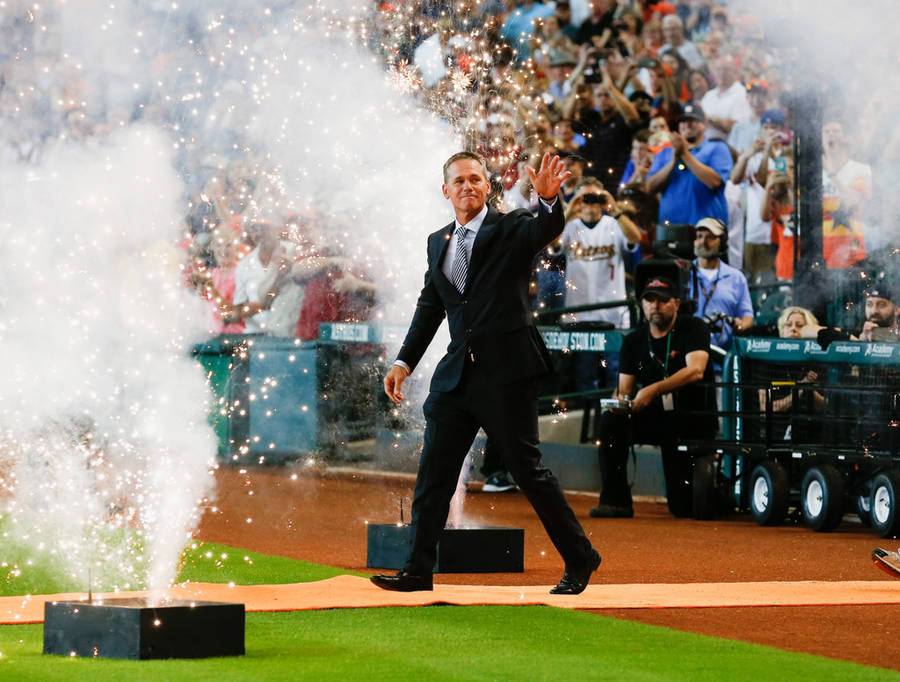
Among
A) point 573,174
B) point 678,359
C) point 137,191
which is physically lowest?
point 678,359

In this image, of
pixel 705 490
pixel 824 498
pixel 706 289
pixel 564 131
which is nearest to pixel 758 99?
pixel 706 289

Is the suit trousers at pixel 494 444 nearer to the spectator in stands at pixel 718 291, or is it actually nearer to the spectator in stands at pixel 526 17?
the spectator in stands at pixel 718 291

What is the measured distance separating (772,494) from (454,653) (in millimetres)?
6417

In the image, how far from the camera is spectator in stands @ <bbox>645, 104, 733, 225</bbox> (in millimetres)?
14180

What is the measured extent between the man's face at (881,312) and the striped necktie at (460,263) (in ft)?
17.2

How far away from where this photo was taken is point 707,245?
44.5ft

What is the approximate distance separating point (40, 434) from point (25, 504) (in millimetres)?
933

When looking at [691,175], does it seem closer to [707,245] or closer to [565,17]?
[707,245]

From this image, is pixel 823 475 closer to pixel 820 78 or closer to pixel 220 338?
pixel 820 78

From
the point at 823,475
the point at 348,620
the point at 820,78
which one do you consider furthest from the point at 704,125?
the point at 348,620

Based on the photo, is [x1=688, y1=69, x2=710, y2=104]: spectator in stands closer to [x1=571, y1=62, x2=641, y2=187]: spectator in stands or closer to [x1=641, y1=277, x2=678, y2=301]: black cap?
[x1=571, y1=62, x2=641, y2=187]: spectator in stands

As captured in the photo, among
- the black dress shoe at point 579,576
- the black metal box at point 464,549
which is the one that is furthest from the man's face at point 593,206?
the black dress shoe at point 579,576

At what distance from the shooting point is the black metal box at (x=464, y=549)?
7.96 m

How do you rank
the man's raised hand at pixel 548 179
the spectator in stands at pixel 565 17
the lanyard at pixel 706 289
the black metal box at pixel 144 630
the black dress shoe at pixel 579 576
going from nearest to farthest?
the black metal box at pixel 144 630 → the man's raised hand at pixel 548 179 → the black dress shoe at pixel 579 576 → the lanyard at pixel 706 289 → the spectator in stands at pixel 565 17
